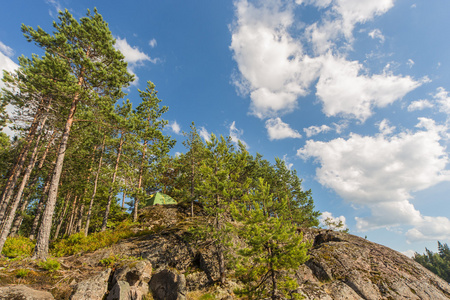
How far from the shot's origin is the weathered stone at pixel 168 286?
9.30m

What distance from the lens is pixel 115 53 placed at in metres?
14.0

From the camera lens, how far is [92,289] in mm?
7629

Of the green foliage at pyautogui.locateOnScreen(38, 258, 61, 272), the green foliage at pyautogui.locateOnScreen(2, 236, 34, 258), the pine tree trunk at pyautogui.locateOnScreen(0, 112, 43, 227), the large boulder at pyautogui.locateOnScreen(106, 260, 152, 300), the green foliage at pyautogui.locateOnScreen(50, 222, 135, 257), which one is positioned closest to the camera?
the large boulder at pyautogui.locateOnScreen(106, 260, 152, 300)

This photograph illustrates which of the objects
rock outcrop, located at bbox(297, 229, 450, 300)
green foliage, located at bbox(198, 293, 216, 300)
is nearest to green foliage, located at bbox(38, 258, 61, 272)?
green foliage, located at bbox(198, 293, 216, 300)

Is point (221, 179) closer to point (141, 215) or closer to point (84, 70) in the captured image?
point (141, 215)

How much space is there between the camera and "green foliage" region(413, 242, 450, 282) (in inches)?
2655

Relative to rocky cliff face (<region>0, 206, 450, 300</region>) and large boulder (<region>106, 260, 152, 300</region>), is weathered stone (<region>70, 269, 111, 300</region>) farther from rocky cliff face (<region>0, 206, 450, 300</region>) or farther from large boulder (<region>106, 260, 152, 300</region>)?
large boulder (<region>106, 260, 152, 300</region>)

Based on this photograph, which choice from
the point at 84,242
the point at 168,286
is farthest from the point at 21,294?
the point at 84,242

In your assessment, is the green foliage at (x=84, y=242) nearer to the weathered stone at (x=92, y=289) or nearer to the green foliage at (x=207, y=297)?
the weathered stone at (x=92, y=289)

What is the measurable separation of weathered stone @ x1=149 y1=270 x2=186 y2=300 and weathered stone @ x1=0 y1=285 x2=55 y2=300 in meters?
4.44

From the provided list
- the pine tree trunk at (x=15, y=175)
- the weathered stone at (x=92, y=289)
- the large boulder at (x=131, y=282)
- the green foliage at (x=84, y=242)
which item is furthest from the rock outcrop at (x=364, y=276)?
the pine tree trunk at (x=15, y=175)

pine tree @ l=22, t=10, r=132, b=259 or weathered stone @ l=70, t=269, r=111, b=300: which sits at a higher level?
pine tree @ l=22, t=10, r=132, b=259

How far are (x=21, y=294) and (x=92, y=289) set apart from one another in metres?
2.27

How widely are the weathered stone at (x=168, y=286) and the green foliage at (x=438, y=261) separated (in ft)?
340
